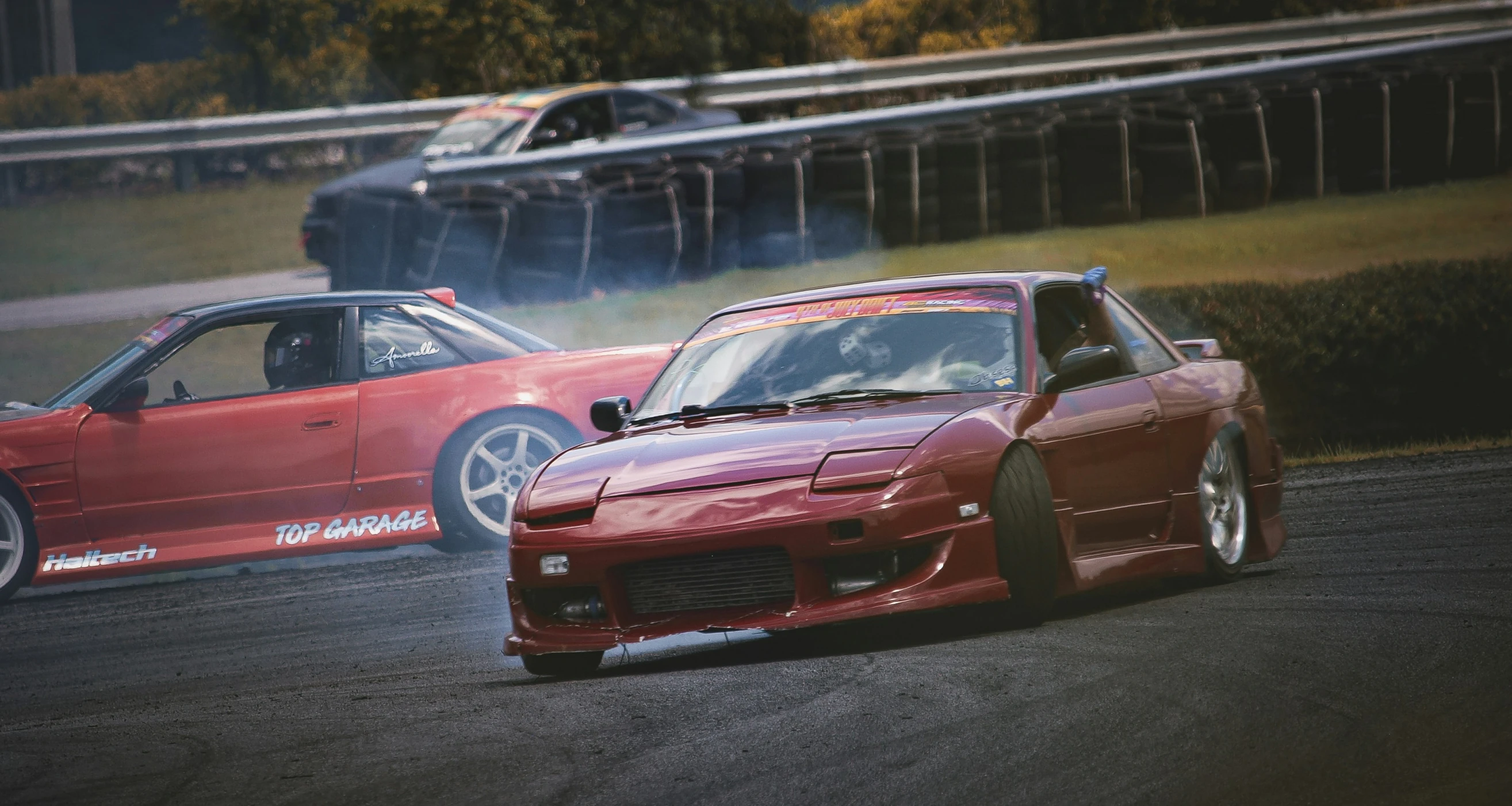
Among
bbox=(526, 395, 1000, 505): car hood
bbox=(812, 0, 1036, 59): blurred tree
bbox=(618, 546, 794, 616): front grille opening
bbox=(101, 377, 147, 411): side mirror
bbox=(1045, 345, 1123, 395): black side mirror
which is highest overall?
bbox=(812, 0, 1036, 59): blurred tree

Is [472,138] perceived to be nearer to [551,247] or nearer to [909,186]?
[551,247]

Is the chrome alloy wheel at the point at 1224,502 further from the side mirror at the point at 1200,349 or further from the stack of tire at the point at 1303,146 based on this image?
the stack of tire at the point at 1303,146

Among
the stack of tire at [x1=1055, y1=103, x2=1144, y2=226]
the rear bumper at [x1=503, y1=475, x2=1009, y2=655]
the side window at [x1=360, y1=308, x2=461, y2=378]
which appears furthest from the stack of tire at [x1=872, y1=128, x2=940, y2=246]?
the rear bumper at [x1=503, y1=475, x2=1009, y2=655]

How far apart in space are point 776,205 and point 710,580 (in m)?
10.3

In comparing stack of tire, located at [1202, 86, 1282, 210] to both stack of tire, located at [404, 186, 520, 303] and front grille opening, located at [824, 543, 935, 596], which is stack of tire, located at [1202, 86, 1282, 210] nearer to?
stack of tire, located at [404, 186, 520, 303]

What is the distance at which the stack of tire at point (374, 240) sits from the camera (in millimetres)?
14422

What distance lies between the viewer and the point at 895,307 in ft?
22.0

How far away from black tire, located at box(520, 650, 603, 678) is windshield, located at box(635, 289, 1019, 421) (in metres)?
1.07

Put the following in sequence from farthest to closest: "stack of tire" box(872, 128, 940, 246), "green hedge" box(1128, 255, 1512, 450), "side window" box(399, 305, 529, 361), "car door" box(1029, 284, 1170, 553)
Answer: "stack of tire" box(872, 128, 940, 246)
"green hedge" box(1128, 255, 1512, 450)
"side window" box(399, 305, 529, 361)
"car door" box(1029, 284, 1170, 553)

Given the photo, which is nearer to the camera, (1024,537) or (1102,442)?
(1024,537)

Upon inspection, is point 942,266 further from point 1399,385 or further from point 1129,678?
point 1129,678

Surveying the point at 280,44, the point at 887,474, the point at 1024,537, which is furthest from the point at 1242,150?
the point at 280,44

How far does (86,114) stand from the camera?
28656mm

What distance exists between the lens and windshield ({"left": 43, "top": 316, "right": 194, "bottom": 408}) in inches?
366
